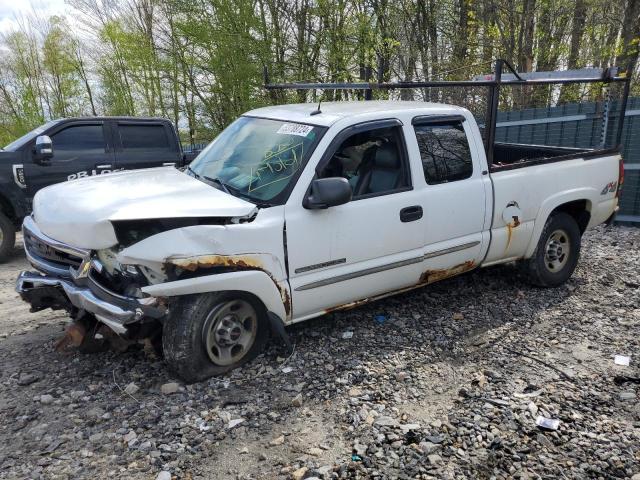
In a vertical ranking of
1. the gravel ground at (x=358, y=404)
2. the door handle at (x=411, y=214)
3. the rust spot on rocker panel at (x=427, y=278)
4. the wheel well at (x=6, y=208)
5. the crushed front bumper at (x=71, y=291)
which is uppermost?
Answer: the door handle at (x=411, y=214)

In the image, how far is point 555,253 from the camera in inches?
205

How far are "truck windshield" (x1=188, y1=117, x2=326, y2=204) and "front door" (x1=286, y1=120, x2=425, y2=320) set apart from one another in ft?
0.62

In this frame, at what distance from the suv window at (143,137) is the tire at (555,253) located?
18.9 ft

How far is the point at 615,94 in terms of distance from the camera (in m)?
11.6

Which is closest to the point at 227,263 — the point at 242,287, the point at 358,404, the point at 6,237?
the point at 242,287

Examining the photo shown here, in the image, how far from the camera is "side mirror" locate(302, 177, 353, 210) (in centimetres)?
342

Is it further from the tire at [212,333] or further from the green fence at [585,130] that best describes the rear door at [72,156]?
the green fence at [585,130]

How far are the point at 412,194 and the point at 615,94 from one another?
10.1 m

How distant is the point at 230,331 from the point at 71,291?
3.51 ft

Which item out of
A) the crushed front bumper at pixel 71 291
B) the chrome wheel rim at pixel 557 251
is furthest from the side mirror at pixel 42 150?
the chrome wheel rim at pixel 557 251

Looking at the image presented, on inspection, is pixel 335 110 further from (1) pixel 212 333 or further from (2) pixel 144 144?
(2) pixel 144 144

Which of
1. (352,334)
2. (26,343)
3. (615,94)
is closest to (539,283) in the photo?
(352,334)

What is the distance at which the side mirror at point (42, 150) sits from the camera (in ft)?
21.5

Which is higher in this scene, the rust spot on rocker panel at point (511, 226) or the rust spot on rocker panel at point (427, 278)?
the rust spot on rocker panel at point (511, 226)
